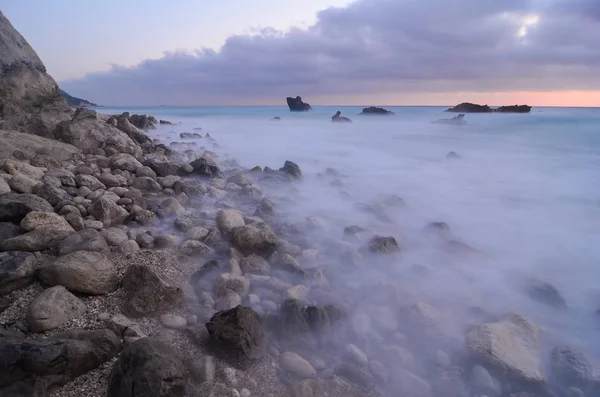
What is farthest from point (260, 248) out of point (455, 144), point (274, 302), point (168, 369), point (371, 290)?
point (455, 144)

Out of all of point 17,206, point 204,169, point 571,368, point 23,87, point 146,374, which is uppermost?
point 23,87

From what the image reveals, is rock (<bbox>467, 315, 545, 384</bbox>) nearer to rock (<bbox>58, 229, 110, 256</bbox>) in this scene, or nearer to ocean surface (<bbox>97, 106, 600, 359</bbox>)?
ocean surface (<bbox>97, 106, 600, 359</bbox>)

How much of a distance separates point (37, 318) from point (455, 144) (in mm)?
12609

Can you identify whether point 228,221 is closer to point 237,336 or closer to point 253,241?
point 253,241

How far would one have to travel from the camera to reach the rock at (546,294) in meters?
3.18

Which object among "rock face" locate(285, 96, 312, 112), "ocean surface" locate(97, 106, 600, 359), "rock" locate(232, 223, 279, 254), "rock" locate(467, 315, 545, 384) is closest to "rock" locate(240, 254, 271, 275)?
"rock" locate(232, 223, 279, 254)

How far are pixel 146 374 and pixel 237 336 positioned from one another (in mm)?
523

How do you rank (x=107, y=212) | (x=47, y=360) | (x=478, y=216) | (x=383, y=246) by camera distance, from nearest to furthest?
(x=47, y=360), (x=107, y=212), (x=383, y=246), (x=478, y=216)

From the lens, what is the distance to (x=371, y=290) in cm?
308

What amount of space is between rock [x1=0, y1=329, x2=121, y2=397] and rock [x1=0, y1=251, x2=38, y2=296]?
24.5 inches

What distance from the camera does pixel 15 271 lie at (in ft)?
8.00

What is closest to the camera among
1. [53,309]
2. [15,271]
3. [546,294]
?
[53,309]

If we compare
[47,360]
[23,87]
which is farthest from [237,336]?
[23,87]

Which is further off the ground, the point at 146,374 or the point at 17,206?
the point at 17,206
